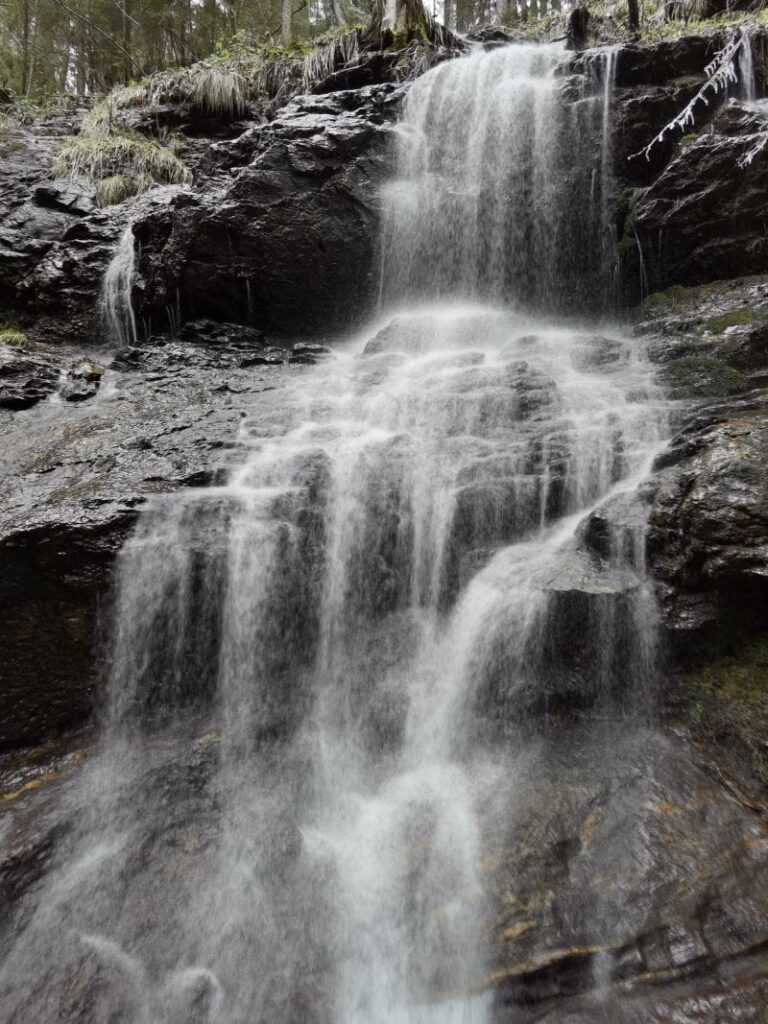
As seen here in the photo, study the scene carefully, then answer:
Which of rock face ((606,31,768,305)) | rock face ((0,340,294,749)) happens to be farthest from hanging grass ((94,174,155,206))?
rock face ((606,31,768,305))

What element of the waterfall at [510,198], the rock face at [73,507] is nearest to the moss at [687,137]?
the waterfall at [510,198]

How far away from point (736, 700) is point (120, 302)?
10029mm

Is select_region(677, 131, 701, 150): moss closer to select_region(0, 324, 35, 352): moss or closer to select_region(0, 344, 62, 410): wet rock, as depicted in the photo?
select_region(0, 344, 62, 410): wet rock

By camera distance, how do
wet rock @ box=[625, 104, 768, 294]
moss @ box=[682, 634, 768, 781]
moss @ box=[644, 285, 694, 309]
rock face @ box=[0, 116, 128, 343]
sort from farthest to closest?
rock face @ box=[0, 116, 128, 343] → moss @ box=[644, 285, 694, 309] → wet rock @ box=[625, 104, 768, 294] → moss @ box=[682, 634, 768, 781]

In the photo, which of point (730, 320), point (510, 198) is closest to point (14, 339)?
point (510, 198)

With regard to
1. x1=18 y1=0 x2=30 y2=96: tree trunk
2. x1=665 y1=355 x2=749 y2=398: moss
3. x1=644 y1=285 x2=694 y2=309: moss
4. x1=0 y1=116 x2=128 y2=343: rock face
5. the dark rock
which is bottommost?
x1=665 y1=355 x2=749 y2=398: moss

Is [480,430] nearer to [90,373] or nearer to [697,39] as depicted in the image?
[90,373]

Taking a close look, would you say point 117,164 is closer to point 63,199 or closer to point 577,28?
point 63,199

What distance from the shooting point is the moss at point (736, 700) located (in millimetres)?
3660

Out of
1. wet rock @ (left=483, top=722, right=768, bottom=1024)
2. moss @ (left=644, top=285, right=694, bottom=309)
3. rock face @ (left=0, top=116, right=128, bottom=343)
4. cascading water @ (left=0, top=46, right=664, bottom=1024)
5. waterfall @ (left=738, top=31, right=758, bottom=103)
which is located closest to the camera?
wet rock @ (left=483, top=722, right=768, bottom=1024)

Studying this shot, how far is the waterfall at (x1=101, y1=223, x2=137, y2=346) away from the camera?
939 centimetres

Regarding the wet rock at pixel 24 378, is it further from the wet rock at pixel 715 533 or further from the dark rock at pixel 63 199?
the wet rock at pixel 715 533

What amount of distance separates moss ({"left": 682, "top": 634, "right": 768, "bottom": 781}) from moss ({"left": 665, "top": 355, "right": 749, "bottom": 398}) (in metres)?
3.12

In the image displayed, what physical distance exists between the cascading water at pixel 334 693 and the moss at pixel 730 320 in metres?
0.99
